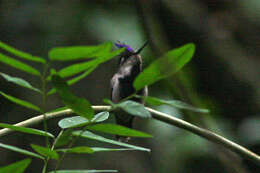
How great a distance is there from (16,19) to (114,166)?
140 cm

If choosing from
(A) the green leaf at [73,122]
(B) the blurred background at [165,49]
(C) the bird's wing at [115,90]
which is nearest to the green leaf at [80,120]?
(A) the green leaf at [73,122]

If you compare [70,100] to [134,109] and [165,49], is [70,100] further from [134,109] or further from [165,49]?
[165,49]

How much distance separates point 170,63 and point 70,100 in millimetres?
117

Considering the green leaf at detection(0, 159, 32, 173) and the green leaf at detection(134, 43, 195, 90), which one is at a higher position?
the green leaf at detection(134, 43, 195, 90)

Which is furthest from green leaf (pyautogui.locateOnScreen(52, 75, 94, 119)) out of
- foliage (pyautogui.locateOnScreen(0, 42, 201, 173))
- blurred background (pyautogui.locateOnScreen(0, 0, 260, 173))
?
blurred background (pyautogui.locateOnScreen(0, 0, 260, 173))

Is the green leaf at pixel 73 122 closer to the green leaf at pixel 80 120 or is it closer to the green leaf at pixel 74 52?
the green leaf at pixel 80 120

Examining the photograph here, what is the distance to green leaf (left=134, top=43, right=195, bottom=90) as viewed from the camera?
493 mm

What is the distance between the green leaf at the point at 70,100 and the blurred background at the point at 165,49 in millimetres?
118

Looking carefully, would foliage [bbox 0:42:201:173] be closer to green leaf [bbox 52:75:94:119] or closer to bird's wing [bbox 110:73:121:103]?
green leaf [bbox 52:75:94:119]

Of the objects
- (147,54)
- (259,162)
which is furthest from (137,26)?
(259,162)

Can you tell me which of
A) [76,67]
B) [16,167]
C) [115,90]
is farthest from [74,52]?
[115,90]

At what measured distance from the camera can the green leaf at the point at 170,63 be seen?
0.49 meters

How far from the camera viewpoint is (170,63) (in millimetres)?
500

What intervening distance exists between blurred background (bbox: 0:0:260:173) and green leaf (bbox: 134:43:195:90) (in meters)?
0.05
